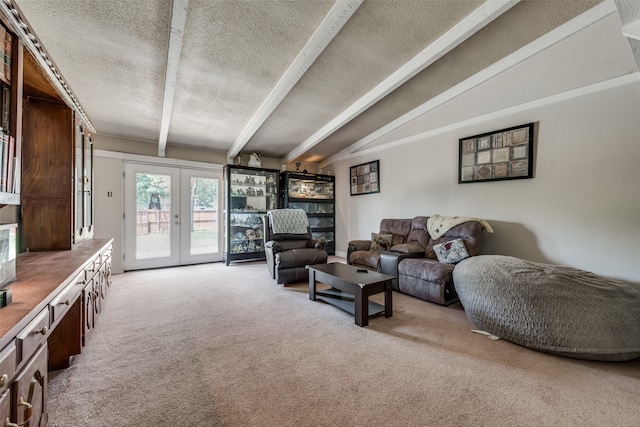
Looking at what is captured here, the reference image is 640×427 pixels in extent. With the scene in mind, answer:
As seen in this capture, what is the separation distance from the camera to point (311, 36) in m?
2.36

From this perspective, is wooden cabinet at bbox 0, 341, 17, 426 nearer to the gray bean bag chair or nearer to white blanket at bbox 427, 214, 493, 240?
the gray bean bag chair

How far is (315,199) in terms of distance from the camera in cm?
620

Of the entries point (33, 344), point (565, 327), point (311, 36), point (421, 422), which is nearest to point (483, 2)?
point (311, 36)

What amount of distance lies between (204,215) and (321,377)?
4.59 metres

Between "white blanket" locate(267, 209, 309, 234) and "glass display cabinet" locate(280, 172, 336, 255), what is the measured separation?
1.38 m

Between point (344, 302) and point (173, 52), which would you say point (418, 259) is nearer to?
point (344, 302)

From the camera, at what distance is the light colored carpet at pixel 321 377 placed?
139 centimetres

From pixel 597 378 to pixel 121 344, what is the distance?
3530 mm

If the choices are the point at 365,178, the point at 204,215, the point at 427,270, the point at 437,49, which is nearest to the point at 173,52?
the point at 437,49

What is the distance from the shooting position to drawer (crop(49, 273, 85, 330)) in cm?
123

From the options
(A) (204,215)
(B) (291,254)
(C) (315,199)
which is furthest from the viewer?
(C) (315,199)

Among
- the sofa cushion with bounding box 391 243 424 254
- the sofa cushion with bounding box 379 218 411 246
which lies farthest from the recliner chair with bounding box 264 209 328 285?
the sofa cushion with bounding box 379 218 411 246

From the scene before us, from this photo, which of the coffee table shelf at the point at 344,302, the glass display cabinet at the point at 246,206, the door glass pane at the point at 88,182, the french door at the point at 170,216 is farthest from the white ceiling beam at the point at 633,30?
the french door at the point at 170,216

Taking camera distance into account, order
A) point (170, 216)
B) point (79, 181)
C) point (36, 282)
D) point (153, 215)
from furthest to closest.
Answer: point (170, 216) < point (153, 215) < point (79, 181) < point (36, 282)
